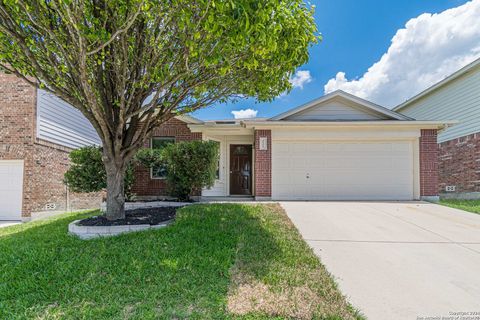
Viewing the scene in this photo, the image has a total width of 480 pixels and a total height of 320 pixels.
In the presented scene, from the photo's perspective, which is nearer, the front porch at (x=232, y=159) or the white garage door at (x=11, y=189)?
the white garage door at (x=11, y=189)

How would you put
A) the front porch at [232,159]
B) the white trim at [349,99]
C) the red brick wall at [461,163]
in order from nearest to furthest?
the white trim at [349,99], the front porch at [232,159], the red brick wall at [461,163]

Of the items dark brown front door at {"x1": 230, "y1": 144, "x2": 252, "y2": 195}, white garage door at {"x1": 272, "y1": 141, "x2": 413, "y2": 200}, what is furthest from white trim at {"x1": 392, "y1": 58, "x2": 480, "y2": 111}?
dark brown front door at {"x1": 230, "y1": 144, "x2": 252, "y2": 195}

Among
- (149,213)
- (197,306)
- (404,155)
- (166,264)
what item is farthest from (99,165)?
(404,155)

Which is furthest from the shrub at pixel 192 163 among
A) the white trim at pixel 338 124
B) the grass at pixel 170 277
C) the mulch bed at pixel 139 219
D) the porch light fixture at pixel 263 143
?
the grass at pixel 170 277

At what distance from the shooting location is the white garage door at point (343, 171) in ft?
33.4

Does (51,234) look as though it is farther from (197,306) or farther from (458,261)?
(458,261)

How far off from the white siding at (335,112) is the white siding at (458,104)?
16.9ft

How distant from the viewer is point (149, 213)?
22.2ft

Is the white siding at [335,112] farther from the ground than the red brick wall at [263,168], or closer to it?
farther from the ground

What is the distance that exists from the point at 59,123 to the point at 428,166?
15.4 meters

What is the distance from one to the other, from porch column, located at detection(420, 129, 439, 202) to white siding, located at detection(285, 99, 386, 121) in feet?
7.43

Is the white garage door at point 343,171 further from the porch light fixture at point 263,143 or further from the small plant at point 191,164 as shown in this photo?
the small plant at point 191,164

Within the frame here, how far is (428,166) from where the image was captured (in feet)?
32.7

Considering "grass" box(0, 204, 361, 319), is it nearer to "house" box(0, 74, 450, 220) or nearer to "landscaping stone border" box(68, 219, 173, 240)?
"landscaping stone border" box(68, 219, 173, 240)
